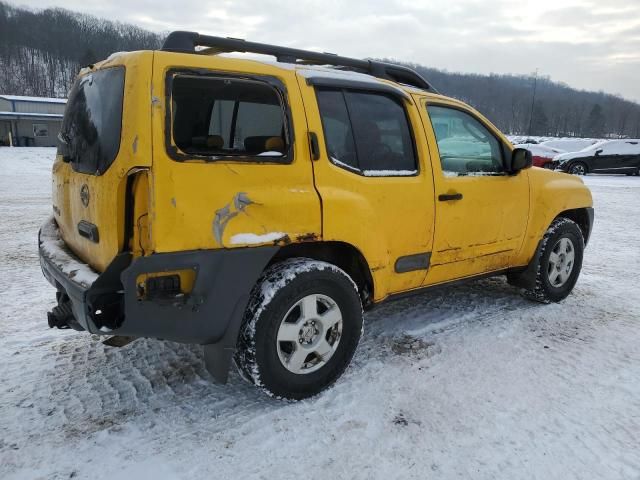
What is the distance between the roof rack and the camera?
9.60 ft

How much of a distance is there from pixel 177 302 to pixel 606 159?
23.2 m

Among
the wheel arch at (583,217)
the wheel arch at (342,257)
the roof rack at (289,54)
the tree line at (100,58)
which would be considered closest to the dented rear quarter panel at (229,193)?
the wheel arch at (342,257)

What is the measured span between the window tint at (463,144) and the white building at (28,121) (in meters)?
49.5

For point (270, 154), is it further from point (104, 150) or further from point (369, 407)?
point (369, 407)

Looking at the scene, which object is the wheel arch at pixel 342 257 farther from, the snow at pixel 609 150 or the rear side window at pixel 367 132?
the snow at pixel 609 150

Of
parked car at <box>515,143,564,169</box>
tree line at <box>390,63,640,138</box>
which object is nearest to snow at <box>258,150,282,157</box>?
parked car at <box>515,143,564,169</box>

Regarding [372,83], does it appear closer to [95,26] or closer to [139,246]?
[139,246]

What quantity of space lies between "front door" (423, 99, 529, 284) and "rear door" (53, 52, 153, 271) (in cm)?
206

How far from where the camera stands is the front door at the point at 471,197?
3.68 metres

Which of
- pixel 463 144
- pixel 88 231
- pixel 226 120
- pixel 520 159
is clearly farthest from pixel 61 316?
pixel 520 159

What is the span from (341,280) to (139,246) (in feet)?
3.93

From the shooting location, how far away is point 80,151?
2932 millimetres

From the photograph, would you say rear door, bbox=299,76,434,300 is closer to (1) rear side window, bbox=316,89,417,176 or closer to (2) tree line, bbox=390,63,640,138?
(1) rear side window, bbox=316,89,417,176

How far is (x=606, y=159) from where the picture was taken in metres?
21.4
